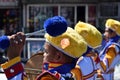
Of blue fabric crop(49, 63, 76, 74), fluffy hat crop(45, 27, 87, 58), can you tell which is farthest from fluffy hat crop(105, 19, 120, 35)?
blue fabric crop(49, 63, 76, 74)

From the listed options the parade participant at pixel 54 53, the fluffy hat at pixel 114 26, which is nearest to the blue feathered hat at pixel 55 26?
the parade participant at pixel 54 53

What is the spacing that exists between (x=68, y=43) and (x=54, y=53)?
10cm

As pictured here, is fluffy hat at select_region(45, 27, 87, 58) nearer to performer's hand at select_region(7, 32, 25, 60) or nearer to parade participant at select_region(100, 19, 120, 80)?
performer's hand at select_region(7, 32, 25, 60)

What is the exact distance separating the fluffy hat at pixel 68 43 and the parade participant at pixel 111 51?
206 centimetres

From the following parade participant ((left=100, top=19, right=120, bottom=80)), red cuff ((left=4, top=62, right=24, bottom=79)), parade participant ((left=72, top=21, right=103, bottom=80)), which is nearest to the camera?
red cuff ((left=4, top=62, right=24, bottom=79))

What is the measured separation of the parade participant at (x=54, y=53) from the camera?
242 cm

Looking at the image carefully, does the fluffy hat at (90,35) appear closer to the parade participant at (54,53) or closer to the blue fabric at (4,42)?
the parade participant at (54,53)

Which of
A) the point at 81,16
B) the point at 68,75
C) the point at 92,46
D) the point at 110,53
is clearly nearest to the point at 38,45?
the point at 110,53

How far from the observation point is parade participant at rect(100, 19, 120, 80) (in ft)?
15.7

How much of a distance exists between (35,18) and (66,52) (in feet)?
51.0

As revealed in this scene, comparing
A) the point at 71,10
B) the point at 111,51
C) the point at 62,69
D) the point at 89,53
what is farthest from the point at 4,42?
the point at 71,10

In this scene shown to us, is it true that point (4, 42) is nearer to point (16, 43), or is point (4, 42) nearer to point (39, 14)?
point (16, 43)

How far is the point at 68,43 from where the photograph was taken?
8.46 feet

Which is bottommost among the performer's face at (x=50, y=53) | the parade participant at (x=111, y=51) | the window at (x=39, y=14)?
the window at (x=39, y=14)
